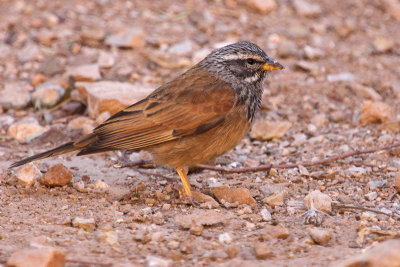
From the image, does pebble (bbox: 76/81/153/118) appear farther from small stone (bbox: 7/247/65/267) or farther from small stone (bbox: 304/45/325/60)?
small stone (bbox: 7/247/65/267)

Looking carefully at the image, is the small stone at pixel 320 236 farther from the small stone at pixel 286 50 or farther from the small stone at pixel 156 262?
the small stone at pixel 286 50

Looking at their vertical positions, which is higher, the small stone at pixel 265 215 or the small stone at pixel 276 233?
the small stone at pixel 276 233

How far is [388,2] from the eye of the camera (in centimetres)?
1226

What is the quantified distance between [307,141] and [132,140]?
2.69 meters

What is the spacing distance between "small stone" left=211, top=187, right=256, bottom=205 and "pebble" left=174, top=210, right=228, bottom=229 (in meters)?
0.57

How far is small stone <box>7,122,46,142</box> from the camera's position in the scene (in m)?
7.80

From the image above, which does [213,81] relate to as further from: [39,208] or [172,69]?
[172,69]

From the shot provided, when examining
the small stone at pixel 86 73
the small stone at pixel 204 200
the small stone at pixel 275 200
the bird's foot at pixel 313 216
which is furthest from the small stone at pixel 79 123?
the bird's foot at pixel 313 216

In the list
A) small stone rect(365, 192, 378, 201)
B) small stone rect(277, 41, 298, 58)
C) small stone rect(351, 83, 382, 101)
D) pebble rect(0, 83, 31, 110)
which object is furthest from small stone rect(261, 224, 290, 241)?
small stone rect(277, 41, 298, 58)

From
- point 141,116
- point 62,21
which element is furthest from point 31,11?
point 141,116

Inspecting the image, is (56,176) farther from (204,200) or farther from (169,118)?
(204,200)

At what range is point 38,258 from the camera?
4.09m

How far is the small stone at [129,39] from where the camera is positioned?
9836 mm

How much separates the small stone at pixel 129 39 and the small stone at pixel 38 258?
20.1 ft
